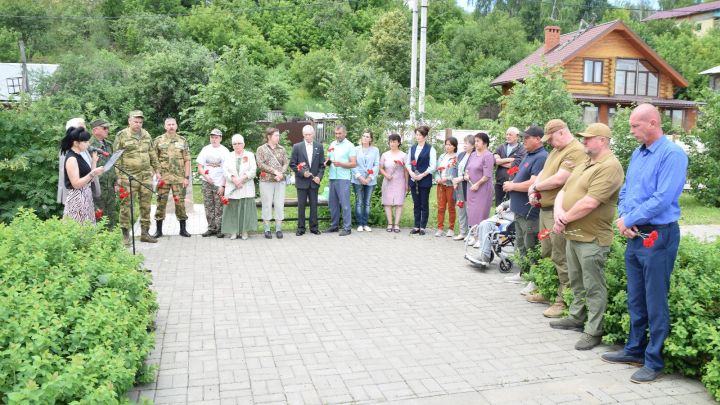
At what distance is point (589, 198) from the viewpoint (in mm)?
5434

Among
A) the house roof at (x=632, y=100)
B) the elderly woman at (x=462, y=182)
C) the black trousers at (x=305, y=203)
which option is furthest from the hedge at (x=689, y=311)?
the house roof at (x=632, y=100)

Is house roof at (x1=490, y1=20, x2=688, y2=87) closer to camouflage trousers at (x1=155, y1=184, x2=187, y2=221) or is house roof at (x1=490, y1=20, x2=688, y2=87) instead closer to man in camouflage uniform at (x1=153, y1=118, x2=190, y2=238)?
man in camouflage uniform at (x1=153, y1=118, x2=190, y2=238)

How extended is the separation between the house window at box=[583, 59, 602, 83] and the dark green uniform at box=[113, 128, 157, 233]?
103 ft

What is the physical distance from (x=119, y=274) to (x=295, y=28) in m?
57.5

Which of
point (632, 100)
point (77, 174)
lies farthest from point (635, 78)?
point (77, 174)

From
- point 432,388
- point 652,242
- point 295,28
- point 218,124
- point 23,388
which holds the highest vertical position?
point 295,28

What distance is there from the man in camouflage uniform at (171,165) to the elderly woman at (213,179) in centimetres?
31

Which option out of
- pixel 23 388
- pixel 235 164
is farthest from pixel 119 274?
pixel 235 164

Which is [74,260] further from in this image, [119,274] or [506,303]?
[506,303]

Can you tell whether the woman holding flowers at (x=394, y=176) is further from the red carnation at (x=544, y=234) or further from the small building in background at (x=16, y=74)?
the small building in background at (x=16, y=74)

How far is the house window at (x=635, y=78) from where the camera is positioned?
121ft

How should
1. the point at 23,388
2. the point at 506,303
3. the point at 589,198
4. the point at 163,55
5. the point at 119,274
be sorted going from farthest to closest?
1. the point at 163,55
2. the point at 506,303
3. the point at 589,198
4. the point at 119,274
5. the point at 23,388

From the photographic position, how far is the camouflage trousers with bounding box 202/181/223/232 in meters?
10.9

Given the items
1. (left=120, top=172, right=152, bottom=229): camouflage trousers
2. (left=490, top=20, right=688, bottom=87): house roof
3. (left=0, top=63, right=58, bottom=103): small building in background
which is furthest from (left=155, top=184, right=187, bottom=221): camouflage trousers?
(left=490, top=20, right=688, bottom=87): house roof
